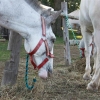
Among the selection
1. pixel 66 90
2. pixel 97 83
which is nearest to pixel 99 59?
pixel 97 83

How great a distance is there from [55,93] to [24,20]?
4.53ft

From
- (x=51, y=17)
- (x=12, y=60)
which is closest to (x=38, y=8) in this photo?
(x=51, y=17)

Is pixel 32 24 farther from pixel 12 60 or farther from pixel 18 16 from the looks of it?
pixel 12 60

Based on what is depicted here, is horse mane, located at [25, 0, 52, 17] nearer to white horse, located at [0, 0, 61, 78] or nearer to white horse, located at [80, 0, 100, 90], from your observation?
white horse, located at [0, 0, 61, 78]

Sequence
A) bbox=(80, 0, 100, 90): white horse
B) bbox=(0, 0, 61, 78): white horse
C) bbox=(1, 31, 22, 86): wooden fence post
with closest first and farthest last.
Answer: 1. bbox=(0, 0, 61, 78): white horse
2. bbox=(80, 0, 100, 90): white horse
3. bbox=(1, 31, 22, 86): wooden fence post

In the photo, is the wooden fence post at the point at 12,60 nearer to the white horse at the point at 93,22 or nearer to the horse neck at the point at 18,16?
the horse neck at the point at 18,16

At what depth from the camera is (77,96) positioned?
14.3ft

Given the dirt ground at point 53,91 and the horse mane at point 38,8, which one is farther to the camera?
the dirt ground at point 53,91

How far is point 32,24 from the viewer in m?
3.59

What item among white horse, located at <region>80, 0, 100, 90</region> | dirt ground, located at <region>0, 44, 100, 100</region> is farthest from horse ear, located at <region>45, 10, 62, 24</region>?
dirt ground, located at <region>0, 44, 100, 100</region>

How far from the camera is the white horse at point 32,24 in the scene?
3576 millimetres

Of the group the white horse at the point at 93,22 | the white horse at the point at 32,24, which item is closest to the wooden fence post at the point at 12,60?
the white horse at the point at 32,24

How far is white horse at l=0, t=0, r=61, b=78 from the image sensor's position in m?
3.58

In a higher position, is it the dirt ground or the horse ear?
the horse ear
